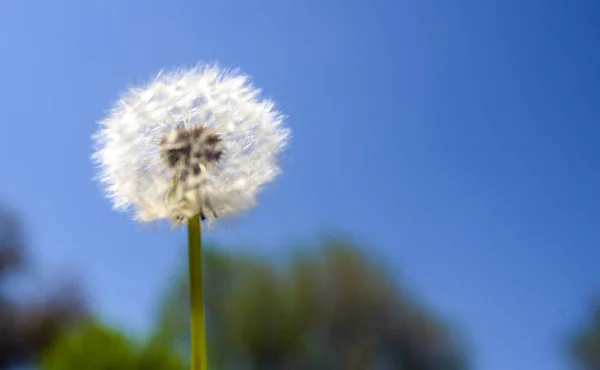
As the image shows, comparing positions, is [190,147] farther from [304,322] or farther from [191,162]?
[304,322]

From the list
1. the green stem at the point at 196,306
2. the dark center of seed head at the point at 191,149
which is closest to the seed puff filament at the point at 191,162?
the dark center of seed head at the point at 191,149

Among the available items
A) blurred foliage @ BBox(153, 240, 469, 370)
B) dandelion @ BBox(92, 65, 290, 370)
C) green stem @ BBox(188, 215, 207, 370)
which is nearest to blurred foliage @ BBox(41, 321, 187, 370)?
blurred foliage @ BBox(153, 240, 469, 370)

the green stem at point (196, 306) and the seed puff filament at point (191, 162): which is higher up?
the seed puff filament at point (191, 162)

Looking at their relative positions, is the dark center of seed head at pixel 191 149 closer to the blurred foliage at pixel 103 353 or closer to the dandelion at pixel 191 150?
the dandelion at pixel 191 150

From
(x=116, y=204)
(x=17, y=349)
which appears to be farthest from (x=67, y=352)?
(x=116, y=204)

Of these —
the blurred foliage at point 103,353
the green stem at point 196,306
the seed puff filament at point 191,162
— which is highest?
the blurred foliage at point 103,353

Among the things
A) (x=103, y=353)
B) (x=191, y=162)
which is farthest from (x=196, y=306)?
(x=103, y=353)

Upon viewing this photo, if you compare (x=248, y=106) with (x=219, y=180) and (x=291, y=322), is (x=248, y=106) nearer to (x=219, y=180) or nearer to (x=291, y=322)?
(x=219, y=180)
